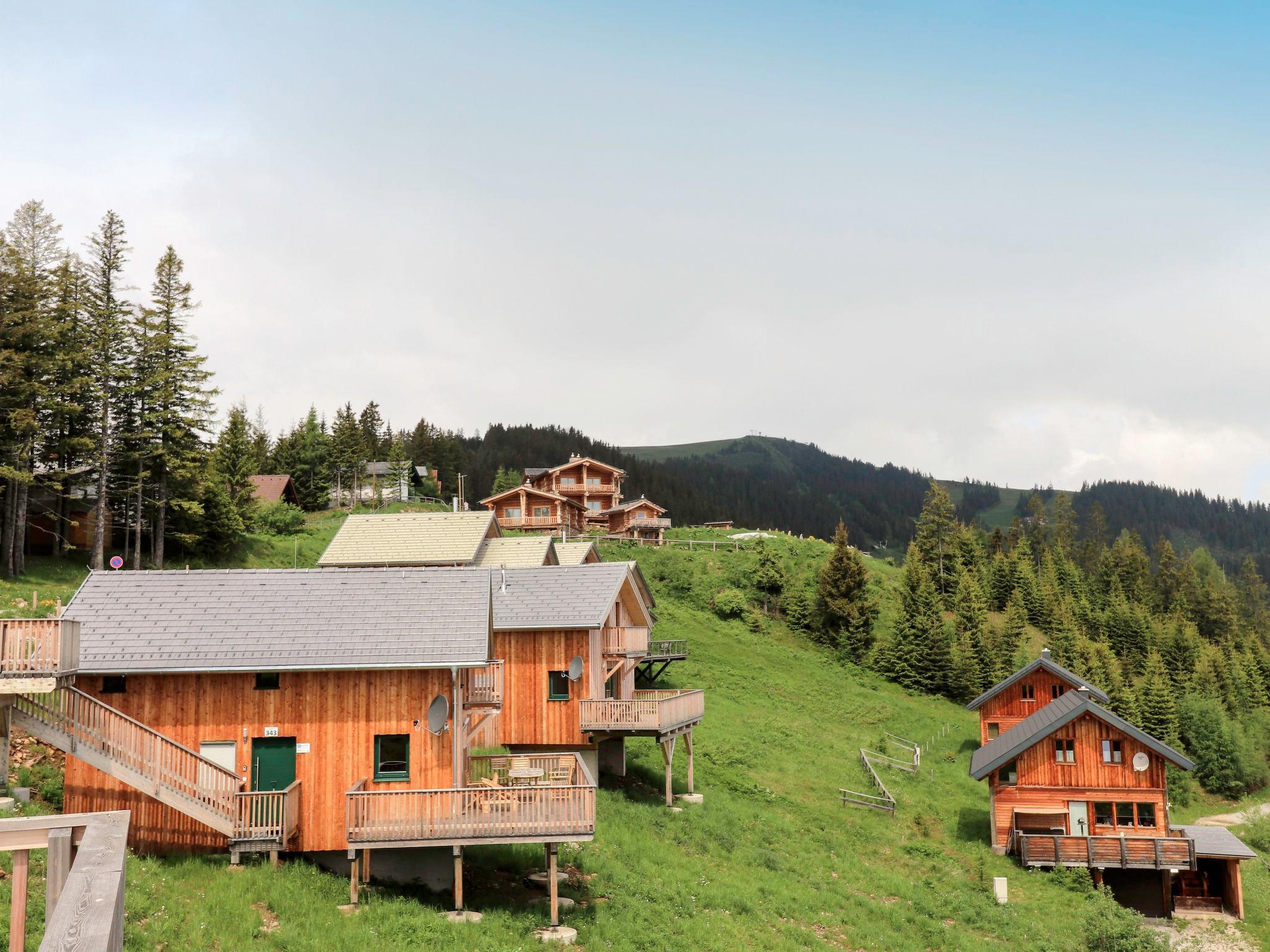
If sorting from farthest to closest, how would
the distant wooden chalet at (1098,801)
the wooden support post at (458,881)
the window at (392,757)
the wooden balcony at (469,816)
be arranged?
the distant wooden chalet at (1098,801)
the window at (392,757)
the wooden balcony at (469,816)
the wooden support post at (458,881)

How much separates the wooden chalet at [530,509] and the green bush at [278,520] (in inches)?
766

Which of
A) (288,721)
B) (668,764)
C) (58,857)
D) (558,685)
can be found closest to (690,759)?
(668,764)

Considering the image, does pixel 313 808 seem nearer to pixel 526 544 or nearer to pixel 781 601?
pixel 526 544

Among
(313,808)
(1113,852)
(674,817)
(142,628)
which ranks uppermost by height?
(142,628)

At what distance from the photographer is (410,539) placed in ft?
159

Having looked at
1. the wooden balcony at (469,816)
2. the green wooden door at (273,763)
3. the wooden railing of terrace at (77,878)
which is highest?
the wooden railing of terrace at (77,878)

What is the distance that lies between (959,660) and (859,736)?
16.8m

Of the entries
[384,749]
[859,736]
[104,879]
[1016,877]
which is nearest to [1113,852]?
[1016,877]

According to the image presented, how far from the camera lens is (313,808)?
69.4 feet

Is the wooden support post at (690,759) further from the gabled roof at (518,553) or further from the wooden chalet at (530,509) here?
the wooden chalet at (530,509)

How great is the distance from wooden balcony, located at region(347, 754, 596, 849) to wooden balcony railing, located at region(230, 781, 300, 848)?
1.53 metres

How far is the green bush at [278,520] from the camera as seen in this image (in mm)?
66812

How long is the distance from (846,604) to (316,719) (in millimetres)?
51178

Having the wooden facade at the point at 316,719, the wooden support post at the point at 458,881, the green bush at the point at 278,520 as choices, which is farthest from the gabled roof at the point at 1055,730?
the green bush at the point at 278,520
